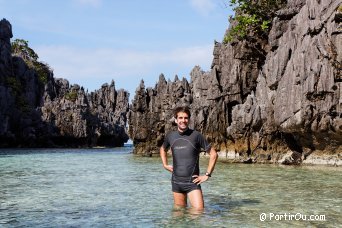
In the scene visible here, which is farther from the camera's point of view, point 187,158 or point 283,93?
point 283,93

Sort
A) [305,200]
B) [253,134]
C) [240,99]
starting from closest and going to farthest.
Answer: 1. [305,200]
2. [253,134]
3. [240,99]

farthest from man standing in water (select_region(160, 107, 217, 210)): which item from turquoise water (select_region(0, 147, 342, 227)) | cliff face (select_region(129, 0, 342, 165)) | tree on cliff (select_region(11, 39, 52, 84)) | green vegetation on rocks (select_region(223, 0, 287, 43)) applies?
tree on cliff (select_region(11, 39, 52, 84))

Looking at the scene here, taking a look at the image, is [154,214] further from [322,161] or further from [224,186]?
[322,161]

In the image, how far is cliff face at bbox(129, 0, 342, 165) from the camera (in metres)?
30.1

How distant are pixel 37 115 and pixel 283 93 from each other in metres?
94.0

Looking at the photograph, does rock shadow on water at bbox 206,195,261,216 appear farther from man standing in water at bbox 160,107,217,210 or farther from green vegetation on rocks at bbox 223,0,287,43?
green vegetation on rocks at bbox 223,0,287,43

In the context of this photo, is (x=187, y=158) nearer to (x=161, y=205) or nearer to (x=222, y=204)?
(x=161, y=205)

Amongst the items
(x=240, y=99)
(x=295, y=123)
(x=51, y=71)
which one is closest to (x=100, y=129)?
(x=51, y=71)

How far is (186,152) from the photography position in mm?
10625

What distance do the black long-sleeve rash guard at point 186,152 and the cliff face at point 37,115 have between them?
9252cm

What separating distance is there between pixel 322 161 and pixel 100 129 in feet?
344

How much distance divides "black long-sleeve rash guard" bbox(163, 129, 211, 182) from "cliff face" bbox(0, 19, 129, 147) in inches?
3642

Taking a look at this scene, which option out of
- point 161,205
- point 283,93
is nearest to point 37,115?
point 283,93

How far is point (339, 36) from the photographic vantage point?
96.7ft
